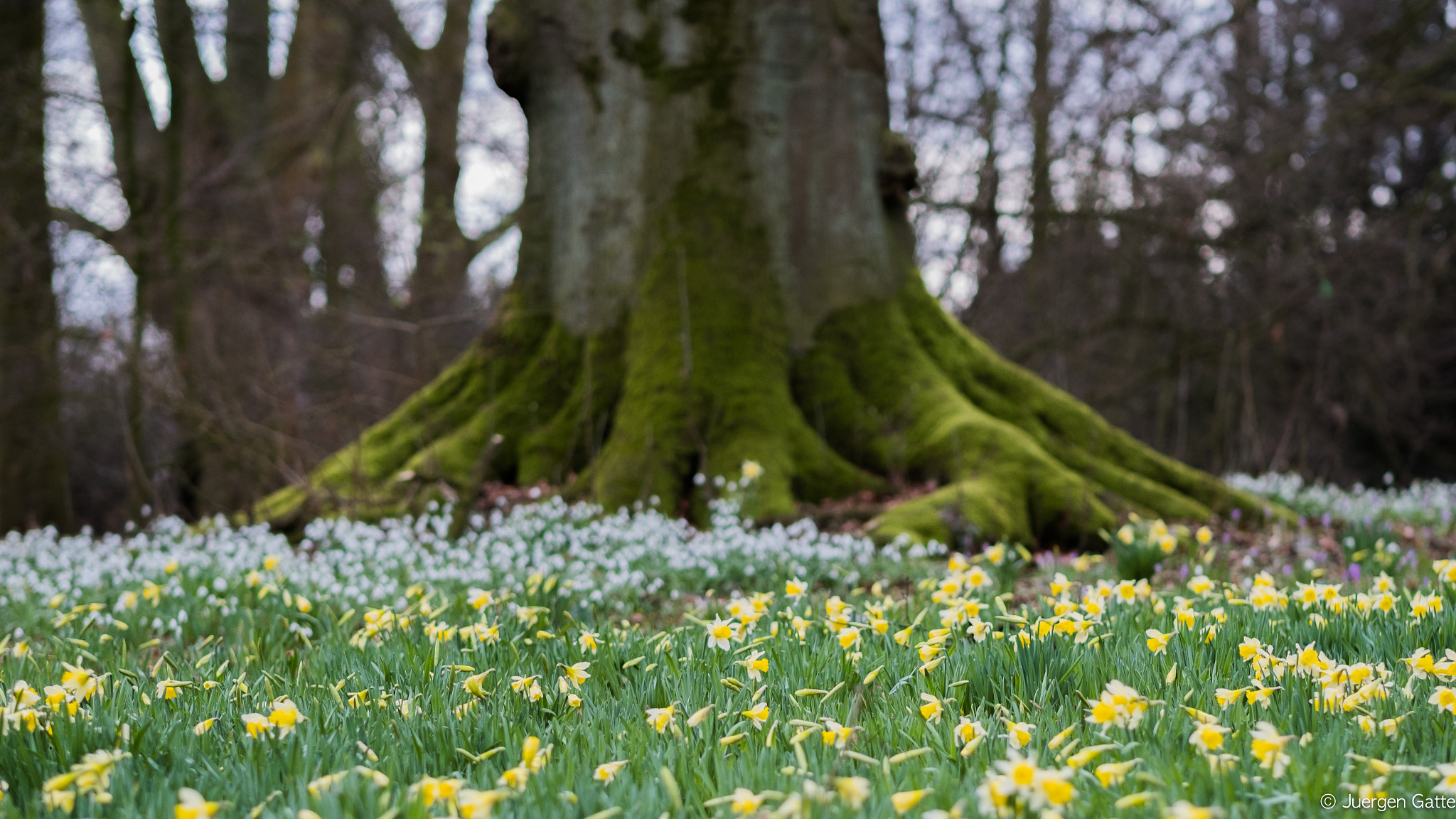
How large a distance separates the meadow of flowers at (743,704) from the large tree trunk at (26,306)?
5447 millimetres

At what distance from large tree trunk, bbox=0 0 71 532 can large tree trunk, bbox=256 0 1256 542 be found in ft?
9.64

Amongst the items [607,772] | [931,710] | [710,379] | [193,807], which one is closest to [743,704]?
[931,710]

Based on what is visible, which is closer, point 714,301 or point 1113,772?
point 1113,772

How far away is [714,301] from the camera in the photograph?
22.7ft

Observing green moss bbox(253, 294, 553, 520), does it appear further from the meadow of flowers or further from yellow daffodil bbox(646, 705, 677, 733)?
yellow daffodil bbox(646, 705, 677, 733)

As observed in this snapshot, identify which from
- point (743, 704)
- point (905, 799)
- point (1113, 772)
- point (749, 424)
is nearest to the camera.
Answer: point (905, 799)

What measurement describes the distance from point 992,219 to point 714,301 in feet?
18.6

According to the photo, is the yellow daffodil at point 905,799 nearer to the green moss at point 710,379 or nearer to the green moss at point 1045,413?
the green moss at point 710,379

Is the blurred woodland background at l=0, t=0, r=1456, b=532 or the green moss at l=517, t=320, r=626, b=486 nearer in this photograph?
the green moss at l=517, t=320, r=626, b=486

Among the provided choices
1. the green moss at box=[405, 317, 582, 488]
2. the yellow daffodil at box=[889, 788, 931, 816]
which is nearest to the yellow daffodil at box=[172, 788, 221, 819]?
the yellow daffodil at box=[889, 788, 931, 816]

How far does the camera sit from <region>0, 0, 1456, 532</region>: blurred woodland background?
1020 cm

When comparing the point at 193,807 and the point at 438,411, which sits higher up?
the point at 438,411

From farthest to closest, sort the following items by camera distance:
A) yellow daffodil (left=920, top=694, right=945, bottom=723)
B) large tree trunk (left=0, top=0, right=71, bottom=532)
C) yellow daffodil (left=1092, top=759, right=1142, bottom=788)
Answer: large tree trunk (left=0, top=0, right=71, bottom=532) < yellow daffodil (left=920, top=694, right=945, bottom=723) < yellow daffodil (left=1092, top=759, right=1142, bottom=788)

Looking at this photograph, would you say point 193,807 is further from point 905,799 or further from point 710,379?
point 710,379
